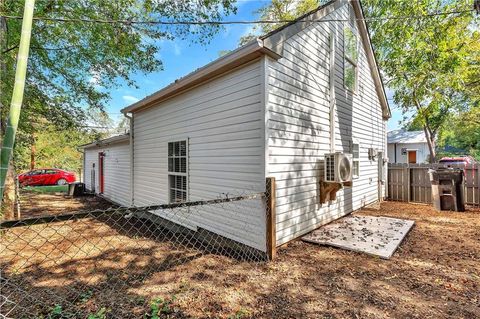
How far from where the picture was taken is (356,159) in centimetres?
695

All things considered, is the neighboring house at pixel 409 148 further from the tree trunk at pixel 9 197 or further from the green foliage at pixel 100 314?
the tree trunk at pixel 9 197

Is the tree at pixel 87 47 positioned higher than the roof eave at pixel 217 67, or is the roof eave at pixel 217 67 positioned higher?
the tree at pixel 87 47

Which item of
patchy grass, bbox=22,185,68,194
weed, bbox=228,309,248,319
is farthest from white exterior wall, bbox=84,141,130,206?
weed, bbox=228,309,248,319

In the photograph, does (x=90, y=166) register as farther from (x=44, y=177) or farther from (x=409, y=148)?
(x=409, y=148)

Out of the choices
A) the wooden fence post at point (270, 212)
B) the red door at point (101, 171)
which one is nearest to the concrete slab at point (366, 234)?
the wooden fence post at point (270, 212)

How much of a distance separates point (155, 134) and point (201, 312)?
5.32m

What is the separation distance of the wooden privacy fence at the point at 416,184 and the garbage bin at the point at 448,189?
0.92 meters

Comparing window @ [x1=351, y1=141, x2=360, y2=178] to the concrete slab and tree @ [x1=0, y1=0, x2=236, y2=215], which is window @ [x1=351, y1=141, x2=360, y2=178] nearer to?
the concrete slab

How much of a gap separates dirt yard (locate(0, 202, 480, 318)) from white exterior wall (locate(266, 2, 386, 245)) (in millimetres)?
851

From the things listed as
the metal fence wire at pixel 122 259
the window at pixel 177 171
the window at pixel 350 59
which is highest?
the window at pixel 350 59

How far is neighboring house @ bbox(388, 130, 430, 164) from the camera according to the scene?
21.0 metres

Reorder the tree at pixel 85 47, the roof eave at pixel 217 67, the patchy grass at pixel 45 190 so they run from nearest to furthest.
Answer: the roof eave at pixel 217 67 < the tree at pixel 85 47 < the patchy grass at pixel 45 190

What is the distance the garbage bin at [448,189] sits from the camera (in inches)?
272

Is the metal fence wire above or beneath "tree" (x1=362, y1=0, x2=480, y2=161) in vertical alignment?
beneath
